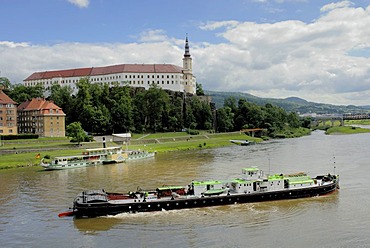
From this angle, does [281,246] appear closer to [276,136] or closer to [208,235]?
[208,235]

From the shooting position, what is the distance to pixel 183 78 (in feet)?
534

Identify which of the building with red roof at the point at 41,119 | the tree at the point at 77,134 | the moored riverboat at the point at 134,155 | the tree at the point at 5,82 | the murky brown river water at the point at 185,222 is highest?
the tree at the point at 5,82

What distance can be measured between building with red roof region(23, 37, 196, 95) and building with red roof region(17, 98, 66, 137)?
47.1 m

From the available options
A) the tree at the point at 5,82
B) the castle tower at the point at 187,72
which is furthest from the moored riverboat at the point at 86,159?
the castle tower at the point at 187,72

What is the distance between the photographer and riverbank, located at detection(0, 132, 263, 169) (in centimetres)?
7161

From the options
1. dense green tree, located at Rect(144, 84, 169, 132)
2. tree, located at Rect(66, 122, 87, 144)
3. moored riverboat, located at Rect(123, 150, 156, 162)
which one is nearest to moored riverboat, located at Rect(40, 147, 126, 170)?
moored riverboat, located at Rect(123, 150, 156, 162)

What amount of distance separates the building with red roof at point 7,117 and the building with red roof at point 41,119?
5.16 metres

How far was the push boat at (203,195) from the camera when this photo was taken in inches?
A: 1390

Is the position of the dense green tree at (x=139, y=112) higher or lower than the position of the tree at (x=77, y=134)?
higher

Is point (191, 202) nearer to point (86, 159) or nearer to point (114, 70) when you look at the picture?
point (86, 159)

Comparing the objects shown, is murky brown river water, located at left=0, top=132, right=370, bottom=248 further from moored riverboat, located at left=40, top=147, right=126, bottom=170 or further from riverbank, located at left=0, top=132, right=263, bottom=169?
riverbank, located at left=0, top=132, right=263, bottom=169

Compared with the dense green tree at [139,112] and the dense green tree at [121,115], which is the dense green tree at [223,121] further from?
the dense green tree at [121,115]

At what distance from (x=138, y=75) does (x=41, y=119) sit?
60.9 metres

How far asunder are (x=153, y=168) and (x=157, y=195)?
25270 mm
